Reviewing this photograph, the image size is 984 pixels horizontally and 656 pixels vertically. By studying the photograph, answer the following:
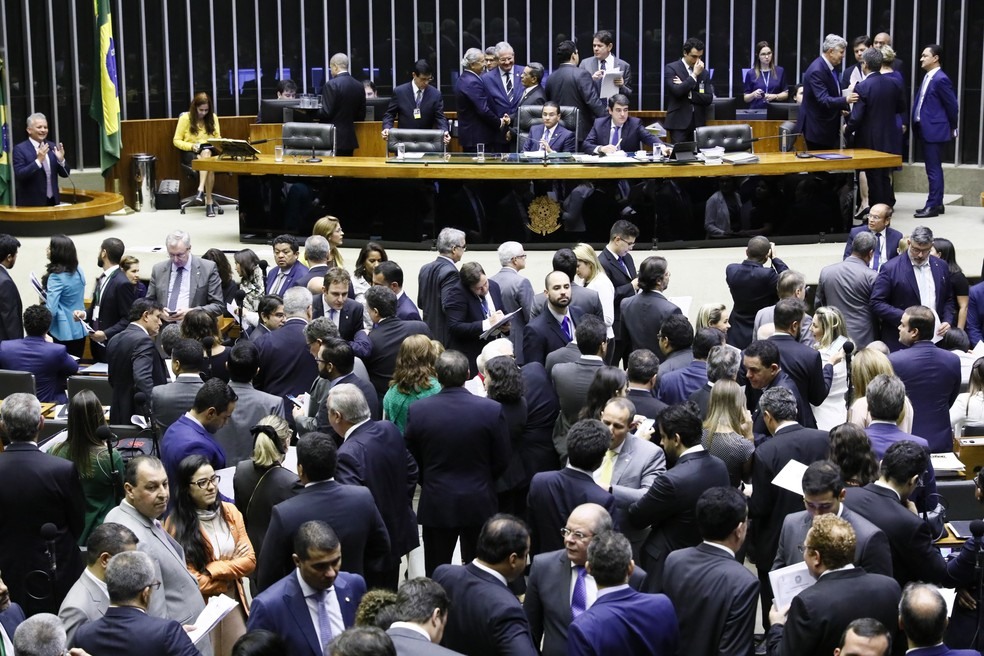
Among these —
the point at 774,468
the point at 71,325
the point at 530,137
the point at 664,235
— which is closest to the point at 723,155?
the point at 664,235

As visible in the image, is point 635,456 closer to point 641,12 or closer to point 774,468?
point 774,468

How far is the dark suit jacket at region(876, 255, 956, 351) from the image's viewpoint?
9234 millimetres

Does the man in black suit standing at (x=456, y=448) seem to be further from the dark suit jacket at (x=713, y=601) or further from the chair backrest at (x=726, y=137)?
the chair backrest at (x=726, y=137)

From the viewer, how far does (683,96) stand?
556 inches

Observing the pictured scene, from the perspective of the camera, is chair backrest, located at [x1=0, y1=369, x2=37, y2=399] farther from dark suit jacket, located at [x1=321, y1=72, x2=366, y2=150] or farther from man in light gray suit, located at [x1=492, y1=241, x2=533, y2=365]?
dark suit jacket, located at [x1=321, y1=72, x2=366, y2=150]

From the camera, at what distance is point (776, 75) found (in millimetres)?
17391

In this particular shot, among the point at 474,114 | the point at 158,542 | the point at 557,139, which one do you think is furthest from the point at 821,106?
the point at 158,542

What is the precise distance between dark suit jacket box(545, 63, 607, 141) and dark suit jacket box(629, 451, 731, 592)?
835 cm

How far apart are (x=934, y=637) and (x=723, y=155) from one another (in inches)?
356

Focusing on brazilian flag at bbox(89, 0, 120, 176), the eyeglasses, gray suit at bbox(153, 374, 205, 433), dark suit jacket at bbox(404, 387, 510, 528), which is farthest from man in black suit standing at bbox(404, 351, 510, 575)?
brazilian flag at bbox(89, 0, 120, 176)

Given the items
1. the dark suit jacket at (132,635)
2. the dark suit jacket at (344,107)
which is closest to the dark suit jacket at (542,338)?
the dark suit jacket at (132,635)

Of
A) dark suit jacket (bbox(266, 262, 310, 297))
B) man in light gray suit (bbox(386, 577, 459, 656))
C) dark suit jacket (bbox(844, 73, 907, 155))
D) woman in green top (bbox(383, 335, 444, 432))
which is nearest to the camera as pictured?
man in light gray suit (bbox(386, 577, 459, 656))

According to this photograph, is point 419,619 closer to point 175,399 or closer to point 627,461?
point 627,461

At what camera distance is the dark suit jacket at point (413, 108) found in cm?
1484
